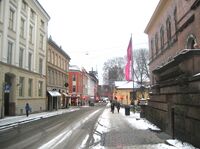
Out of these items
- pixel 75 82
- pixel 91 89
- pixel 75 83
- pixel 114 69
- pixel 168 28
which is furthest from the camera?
pixel 91 89

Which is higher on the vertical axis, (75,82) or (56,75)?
(75,82)

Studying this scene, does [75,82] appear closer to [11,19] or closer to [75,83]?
[75,83]

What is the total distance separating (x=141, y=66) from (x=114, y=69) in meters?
29.9

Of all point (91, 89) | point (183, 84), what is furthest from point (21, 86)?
point (91, 89)

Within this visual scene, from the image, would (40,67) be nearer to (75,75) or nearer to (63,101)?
(63,101)

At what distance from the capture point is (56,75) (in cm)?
6103

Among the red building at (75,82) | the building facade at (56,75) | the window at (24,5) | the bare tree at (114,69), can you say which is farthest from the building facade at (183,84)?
the bare tree at (114,69)

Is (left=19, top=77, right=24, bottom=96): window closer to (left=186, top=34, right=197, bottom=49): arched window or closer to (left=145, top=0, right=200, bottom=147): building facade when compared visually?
(left=145, top=0, right=200, bottom=147): building facade

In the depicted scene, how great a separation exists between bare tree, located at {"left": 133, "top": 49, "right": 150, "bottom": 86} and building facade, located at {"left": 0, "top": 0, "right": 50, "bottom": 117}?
34.9 m

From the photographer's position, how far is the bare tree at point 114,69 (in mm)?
110188

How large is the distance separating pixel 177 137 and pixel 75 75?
85371 mm

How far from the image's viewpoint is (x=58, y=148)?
13305 mm

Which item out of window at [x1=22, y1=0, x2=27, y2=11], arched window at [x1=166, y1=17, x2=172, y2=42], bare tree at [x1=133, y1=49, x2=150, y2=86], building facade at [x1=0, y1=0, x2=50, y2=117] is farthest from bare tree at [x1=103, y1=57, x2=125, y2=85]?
arched window at [x1=166, y1=17, x2=172, y2=42]

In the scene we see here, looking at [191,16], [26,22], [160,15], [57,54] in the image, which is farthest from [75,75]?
[191,16]
